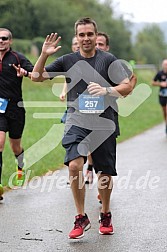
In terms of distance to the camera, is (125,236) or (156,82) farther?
(156,82)

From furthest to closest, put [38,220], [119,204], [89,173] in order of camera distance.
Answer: [89,173] < [119,204] < [38,220]

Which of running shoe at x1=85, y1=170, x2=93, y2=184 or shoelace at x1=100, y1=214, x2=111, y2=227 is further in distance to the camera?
running shoe at x1=85, y1=170, x2=93, y2=184

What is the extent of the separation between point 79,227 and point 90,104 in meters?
1.23

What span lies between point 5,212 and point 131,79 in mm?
2196

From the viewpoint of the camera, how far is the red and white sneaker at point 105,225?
6.60 m

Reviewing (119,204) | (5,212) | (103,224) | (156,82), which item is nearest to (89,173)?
(119,204)

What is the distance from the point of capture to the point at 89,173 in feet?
31.7

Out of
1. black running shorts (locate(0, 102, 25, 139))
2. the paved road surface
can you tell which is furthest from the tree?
black running shorts (locate(0, 102, 25, 139))

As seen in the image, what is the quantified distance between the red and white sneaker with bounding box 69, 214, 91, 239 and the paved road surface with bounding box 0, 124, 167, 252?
63 millimetres

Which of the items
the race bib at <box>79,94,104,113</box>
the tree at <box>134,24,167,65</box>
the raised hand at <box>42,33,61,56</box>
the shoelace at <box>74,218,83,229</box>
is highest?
the raised hand at <box>42,33,61,56</box>

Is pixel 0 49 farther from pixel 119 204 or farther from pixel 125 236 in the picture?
pixel 125 236

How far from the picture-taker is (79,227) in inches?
254

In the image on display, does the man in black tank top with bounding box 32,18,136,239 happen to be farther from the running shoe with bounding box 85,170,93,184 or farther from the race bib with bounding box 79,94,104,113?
the running shoe with bounding box 85,170,93,184

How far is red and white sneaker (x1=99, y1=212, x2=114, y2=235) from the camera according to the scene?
660 cm
